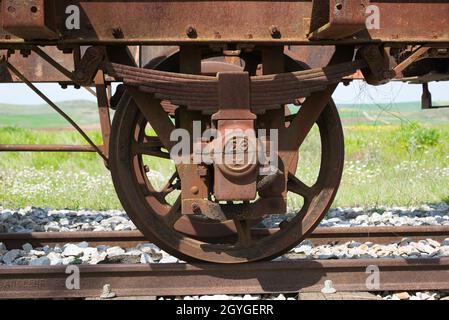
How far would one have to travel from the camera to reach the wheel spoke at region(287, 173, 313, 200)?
3.71 m

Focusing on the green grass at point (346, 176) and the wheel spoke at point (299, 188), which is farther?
the green grass at point (346, 176)

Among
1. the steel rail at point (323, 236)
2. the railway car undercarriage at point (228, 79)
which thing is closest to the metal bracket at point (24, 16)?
the railway car undercarriage at point (228, 79)

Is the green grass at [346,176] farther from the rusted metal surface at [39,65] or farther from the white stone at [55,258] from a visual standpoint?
the white stone at [55,258]

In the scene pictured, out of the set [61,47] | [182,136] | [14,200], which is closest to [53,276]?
[182,136]

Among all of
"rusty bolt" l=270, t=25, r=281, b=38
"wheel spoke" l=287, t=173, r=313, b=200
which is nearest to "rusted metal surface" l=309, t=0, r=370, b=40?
"rusty bolt" l=270, t=25, r=281, b=38

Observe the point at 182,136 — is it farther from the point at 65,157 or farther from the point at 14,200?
the point at 65,157

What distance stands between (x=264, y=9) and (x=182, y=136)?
0.87 m

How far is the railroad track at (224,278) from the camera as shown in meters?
Answer: 3.39

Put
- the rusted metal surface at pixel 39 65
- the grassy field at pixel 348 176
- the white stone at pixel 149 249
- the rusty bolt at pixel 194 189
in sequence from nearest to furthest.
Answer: the rusty bolt at pixel 194 189 → the white stone at pixel 149 249 → the rusted metal surface at pixel 39 65 → the grassy field at pixel 348 176

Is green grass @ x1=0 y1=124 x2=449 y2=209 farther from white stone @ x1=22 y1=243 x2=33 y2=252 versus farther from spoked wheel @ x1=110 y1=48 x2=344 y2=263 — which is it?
spoked wheel @ x1=110 y1=48 x2=344 y2=263

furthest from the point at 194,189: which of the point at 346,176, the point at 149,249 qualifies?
the point at 346,176

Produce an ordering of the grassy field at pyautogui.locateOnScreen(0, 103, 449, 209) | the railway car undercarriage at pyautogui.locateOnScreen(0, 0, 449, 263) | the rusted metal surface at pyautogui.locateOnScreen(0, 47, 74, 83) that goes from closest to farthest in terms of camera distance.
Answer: the railway car undercarriage at pyautogui.locateOnScreen(0, 0, 449, 263) → the rusted metal surface at pyautogui.locateOnScreen(0, 47, 74, 83) → the grassy field at pyautogui.locateOnScreen(0, 103, 449, 209)

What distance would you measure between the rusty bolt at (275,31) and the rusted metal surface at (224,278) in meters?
1.36

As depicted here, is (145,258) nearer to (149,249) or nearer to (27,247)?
(149,249)
